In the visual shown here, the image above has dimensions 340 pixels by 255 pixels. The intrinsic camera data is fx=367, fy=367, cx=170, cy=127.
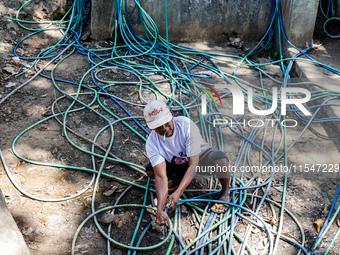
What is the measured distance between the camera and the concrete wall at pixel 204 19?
5957 millimetres

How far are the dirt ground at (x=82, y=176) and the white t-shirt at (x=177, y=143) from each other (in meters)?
0.59

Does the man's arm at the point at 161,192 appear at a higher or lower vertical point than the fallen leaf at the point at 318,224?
higher

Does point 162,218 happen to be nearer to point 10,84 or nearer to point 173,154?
point 173,154

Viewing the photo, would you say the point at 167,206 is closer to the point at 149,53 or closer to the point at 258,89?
the point at 258,89

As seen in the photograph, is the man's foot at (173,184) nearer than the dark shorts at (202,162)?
No

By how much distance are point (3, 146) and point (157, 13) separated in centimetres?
338

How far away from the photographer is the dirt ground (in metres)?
3.03

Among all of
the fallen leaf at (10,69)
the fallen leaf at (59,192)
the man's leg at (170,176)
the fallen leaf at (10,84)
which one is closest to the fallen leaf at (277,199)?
the man's leg at (170,176)

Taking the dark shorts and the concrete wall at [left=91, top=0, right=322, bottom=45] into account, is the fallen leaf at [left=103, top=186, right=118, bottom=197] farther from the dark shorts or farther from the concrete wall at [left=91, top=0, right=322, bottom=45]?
the concrete wall at [left=91, top=0, right=322, bottom=45]

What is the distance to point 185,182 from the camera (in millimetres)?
2861

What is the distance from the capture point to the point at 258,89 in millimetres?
5070

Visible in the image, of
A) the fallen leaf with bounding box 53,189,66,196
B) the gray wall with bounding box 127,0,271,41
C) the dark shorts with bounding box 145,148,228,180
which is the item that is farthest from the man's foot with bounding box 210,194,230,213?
the gray wall with bounding box 127,0,271,41

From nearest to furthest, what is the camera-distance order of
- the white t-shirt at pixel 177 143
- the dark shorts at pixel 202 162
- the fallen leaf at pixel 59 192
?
1. the white t-shirt at pixel 177 143
2. the dark shorts at pixel 202 162
3. the fallen leaf at pixel 59 192

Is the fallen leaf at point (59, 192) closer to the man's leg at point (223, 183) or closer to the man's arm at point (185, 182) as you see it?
the man's arm at point (185, 182)
